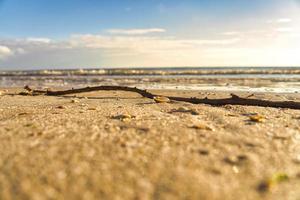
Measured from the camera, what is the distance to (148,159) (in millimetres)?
3477

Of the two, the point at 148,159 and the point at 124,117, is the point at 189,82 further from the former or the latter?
the point at 148,159

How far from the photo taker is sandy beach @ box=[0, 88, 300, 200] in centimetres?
285

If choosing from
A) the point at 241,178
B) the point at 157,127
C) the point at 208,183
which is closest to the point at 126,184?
the point at 208,183

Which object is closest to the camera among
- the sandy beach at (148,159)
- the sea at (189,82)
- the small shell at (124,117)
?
the sandy beach at (148,159)

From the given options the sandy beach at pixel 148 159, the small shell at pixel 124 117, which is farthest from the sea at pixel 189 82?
the sandy beach at pixel 148 159

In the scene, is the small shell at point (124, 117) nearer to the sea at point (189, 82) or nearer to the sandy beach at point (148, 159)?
the sandy beach at point (148, 159)

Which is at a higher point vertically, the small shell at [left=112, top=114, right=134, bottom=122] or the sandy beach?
the small shell at [left=112, top=114, right=134, bottom=122]

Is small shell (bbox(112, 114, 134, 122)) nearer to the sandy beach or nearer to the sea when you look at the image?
the sandy beach

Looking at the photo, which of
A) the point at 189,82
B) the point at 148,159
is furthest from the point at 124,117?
the point at 189,82

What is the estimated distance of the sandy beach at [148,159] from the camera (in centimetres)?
285

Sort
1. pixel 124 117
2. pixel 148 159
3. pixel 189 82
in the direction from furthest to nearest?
1. pixel 189 82
2. pixel 124 117
3. pixel 148 159

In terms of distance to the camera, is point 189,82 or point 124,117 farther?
point 189,82

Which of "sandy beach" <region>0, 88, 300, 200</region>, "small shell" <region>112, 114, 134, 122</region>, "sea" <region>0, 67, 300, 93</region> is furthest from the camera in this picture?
"sea" <region>0, 67, 300, 93</region>

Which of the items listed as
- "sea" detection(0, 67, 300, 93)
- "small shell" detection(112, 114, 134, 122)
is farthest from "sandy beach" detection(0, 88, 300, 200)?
"sea" detection(0, 67, 300, 93)
